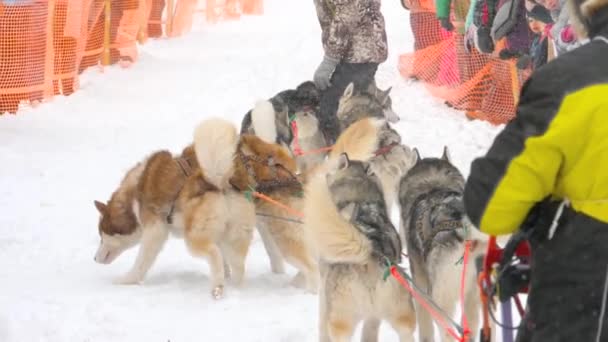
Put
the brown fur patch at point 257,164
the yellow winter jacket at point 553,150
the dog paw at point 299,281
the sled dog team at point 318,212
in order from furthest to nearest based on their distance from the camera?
1. the dog paw at point 299,281
2. the brown fur patch at point 257,164
3. the sled dog team at point 318,212
4. the yellow winter jacket at point 553,150

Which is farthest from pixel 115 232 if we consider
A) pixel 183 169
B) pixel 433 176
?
pixel 433 176

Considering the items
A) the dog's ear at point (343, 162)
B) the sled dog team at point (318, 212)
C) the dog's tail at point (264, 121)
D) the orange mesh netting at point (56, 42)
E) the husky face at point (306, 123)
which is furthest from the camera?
the orange mesh netting at point (56, 42)

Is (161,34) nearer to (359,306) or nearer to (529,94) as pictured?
(359,306)

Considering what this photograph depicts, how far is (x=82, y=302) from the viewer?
5070 millimetres

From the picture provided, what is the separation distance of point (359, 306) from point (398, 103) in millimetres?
7793

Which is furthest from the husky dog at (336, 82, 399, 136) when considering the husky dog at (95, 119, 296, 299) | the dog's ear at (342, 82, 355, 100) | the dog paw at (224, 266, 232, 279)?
the dog paw at (224, 266, 232, 279)

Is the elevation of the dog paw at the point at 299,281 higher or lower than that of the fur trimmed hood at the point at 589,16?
lower

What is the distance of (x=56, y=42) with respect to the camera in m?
11.6

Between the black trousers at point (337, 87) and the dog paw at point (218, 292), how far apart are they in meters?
2.40

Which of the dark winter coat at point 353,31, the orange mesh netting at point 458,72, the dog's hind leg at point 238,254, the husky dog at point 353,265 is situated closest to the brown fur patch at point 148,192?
the dog's hind leg at point 238,254

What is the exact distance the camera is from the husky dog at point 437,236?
12.5 feet

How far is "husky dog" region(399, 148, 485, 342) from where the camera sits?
3809 millimetres

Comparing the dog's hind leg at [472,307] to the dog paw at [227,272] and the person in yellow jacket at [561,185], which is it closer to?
the person in yellow jacket at [561,185]

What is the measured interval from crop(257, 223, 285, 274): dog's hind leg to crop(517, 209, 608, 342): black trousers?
3.47 metres
